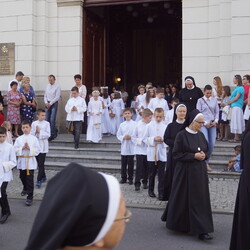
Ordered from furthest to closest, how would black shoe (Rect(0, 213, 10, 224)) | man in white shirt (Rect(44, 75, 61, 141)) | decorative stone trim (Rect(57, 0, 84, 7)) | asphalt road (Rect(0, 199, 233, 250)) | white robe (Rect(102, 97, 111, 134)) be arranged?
decorative stone trim (Rect(57, 0, 84, 7)), white robe (Rect(102, 97, 111, 134)), man in white shirt (Rect(44, 75, 61, 141)), black shoe (Rect(0, 213, 10, 224)), asphalt road (Rect(0, 199, 233, 250))

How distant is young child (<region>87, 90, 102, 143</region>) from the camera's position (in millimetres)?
12211

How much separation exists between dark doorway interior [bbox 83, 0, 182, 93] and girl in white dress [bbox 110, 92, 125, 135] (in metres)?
1.22

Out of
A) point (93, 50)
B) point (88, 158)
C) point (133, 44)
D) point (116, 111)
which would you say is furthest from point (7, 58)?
point (133, 44)

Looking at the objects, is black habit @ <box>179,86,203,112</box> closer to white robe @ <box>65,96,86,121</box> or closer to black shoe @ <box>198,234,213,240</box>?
white robe @ <box>65,96,86,121</box>

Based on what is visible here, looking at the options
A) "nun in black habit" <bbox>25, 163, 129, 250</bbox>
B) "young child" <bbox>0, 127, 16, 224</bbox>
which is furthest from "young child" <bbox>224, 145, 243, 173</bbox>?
A: "nun in black habit" <bbox>25, 163, 129, 250</bbox>

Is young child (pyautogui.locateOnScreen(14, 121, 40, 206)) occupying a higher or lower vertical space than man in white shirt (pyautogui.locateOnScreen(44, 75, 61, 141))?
lower

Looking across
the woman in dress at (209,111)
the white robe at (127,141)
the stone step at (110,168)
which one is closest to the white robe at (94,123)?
the stone step at (110,168)

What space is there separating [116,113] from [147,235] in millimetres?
8632

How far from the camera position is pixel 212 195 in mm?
8406

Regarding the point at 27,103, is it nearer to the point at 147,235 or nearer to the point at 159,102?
the point at 159,102

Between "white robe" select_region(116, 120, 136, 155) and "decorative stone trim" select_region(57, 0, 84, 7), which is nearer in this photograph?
"white robe" select_region(116, 120, 136, 155)

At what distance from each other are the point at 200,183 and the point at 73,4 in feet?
32.6

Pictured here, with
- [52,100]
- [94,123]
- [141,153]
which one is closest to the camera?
[141,153]

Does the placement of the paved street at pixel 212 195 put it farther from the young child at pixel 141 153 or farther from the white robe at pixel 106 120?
the white robe at pixel 106 120
